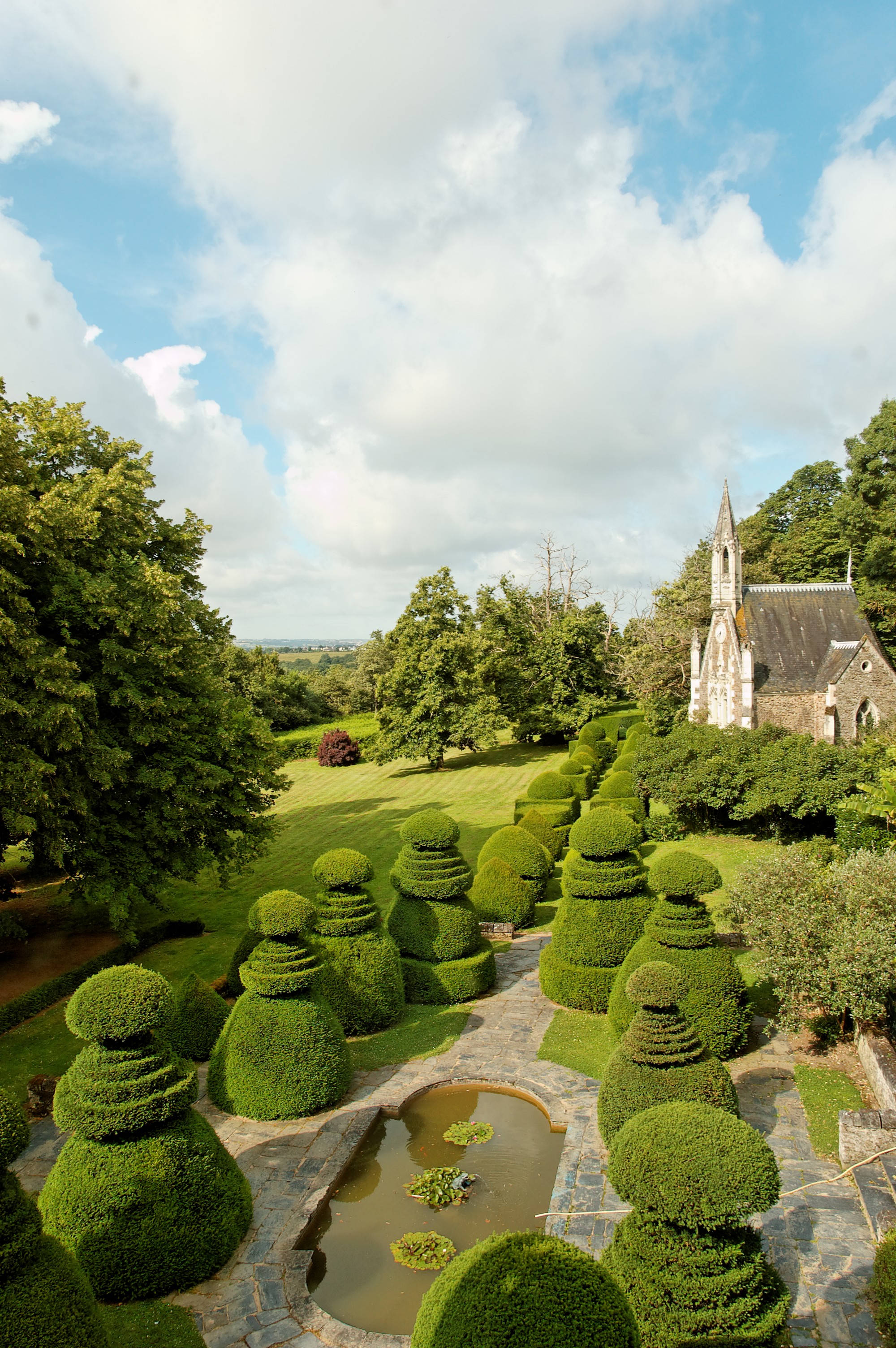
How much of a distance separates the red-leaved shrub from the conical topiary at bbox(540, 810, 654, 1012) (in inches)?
1268

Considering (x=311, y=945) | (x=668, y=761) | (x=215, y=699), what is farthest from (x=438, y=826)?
(x=668, y=761)

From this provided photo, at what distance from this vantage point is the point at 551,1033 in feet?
40.0

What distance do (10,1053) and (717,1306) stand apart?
1141cm

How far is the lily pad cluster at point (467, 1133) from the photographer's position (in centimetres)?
945

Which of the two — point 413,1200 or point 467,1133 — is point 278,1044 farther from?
point 467,1133

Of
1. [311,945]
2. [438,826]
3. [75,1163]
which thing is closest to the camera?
[75,1163]

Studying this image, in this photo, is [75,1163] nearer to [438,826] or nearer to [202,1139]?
[202,1139]

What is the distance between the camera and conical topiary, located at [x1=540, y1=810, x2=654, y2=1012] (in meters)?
12.9

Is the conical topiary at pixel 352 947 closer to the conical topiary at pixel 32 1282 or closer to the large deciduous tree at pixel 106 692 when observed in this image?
the large deciduous tree at pixel 106 692

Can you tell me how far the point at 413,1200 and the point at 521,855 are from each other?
1029cm

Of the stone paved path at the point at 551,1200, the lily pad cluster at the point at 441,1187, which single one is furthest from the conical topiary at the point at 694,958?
the lily pad cluster at the point at 441,1187

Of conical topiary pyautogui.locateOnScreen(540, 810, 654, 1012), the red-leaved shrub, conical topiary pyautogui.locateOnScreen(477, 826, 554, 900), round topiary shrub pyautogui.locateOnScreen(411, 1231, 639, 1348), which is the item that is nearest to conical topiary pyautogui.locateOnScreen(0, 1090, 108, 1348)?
round topiary shrub pyautogui.locateOnScreen(411, 1231, 639, 1348)

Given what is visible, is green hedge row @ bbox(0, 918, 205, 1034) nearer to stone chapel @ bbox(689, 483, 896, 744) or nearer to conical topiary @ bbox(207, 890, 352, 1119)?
conical topiary @ bbox(207, 890, 352, 1119)

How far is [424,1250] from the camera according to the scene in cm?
743
